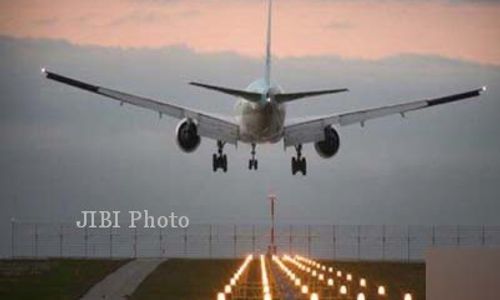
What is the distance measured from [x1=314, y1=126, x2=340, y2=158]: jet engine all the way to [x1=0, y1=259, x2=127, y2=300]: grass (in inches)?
650

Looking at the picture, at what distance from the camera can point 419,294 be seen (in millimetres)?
74625

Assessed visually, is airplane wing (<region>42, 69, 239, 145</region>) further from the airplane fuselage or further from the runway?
the runway

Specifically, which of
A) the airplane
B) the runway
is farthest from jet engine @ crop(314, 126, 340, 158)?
the runway

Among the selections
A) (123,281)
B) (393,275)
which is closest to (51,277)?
(123,281)

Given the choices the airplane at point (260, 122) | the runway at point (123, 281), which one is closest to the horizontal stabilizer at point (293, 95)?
the airplane at point (260, 122)

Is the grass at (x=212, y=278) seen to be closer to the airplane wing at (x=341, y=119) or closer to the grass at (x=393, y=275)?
the grass at (x=393, y=275)

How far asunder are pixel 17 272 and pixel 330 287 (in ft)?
132

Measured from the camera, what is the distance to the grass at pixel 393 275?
77706 millimetres

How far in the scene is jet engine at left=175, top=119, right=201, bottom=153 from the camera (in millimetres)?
89812

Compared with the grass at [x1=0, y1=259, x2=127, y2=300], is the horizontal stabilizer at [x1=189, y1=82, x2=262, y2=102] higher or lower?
higher

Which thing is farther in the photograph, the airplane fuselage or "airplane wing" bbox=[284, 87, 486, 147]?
"airplane wing" bbox=[284, 87, 486, 147]

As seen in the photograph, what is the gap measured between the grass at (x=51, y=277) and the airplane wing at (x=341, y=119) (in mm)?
15534

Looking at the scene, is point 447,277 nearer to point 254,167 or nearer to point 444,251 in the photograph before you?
point 444,251

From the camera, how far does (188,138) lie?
3541 inches
